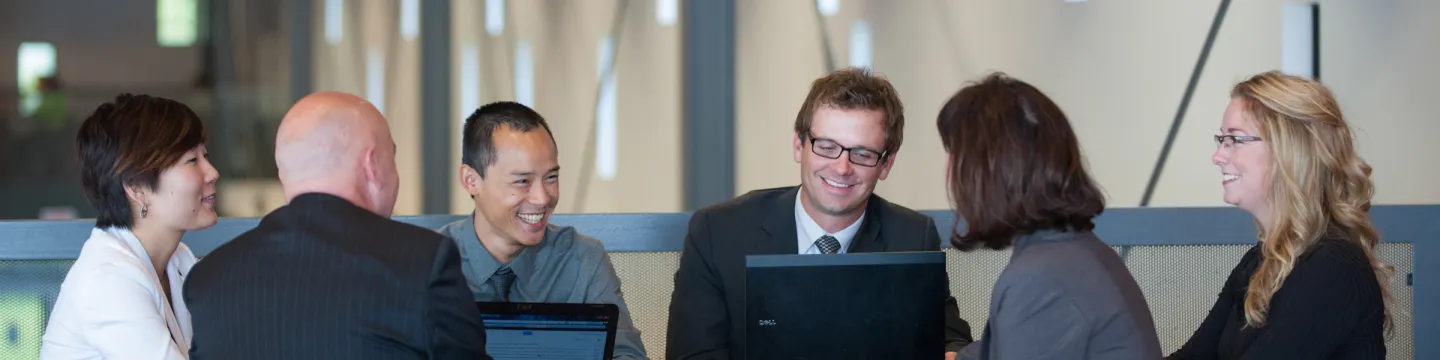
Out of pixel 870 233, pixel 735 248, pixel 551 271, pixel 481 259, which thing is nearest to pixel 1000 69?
pixel 870 233

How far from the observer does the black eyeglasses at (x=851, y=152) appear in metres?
2.45

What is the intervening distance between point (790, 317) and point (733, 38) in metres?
2.04

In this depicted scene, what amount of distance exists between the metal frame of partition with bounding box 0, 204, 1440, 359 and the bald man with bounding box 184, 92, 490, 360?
1.30 metres

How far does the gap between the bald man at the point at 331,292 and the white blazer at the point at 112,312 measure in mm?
431

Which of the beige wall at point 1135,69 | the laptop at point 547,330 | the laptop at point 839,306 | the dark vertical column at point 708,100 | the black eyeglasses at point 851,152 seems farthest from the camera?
the beige wall at point 1135,69

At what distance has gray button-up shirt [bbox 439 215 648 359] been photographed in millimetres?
2510

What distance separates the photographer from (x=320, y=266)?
1.67 metres

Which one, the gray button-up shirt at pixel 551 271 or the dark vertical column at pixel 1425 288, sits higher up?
the gray button-up shirt at pixel 551 271

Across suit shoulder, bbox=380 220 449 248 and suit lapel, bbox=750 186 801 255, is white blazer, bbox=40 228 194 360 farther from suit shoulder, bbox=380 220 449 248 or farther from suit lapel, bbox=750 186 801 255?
suit lapel, bbox=750 186 801 255

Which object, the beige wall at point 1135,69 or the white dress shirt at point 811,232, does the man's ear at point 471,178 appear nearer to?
the white dress shirt at point 811,232

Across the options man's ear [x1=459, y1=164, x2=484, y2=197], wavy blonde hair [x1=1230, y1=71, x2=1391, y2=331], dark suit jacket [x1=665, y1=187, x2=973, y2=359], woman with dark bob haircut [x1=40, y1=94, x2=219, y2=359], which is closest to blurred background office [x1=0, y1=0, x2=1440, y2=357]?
dark suit jacket [x1=665, y1=187, x2=973, y2=359]

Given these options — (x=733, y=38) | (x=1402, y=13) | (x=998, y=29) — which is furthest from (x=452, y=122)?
(x=1402, y=13)

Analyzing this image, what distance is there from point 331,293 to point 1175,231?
2.13m


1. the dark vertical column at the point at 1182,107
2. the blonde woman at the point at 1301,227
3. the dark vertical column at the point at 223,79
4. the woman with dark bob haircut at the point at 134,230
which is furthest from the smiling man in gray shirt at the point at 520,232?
the dark vertical column at the point at 1182,107
